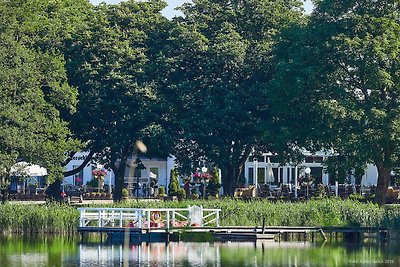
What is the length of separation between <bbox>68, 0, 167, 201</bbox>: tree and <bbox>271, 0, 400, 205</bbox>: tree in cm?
740

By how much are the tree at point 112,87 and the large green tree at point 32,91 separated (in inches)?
55.7

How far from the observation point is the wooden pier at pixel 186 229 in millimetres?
44969

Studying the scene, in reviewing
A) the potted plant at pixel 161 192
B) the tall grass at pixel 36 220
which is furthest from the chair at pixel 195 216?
the potted plant at pixel 161 192

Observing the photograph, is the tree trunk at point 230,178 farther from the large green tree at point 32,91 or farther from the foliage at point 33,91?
the large green tree at point 32,91

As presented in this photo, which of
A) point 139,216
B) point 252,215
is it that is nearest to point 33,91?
point 139,216

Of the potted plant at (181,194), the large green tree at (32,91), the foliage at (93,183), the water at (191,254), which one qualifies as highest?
the large green tree at (32,91)

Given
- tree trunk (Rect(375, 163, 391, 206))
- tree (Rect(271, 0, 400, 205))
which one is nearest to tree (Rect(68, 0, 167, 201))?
tree (Rect(271, 0, 400, 205))

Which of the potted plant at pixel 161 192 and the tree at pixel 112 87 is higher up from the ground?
the tree at pixel 112 87

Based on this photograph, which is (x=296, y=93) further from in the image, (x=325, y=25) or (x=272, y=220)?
(x=272, y=220)

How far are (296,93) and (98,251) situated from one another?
655 inches

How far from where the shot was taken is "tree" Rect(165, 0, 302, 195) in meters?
57.3

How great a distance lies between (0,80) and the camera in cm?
5200

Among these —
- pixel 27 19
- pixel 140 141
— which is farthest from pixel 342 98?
pixel 27 19

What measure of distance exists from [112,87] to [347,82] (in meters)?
12.7
